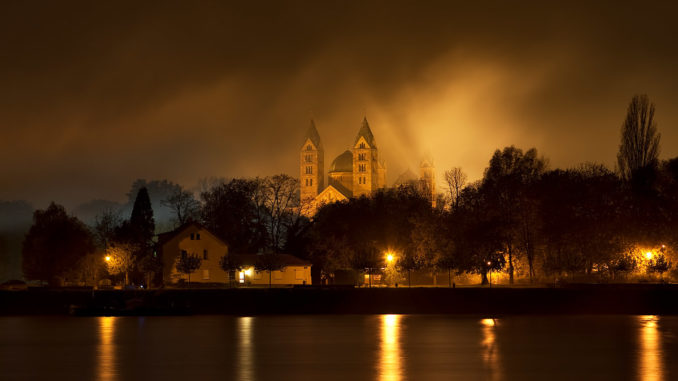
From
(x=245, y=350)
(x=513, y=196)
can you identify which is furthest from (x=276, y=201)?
(x=245, y=350)

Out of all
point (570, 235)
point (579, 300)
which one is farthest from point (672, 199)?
point (579, 300)

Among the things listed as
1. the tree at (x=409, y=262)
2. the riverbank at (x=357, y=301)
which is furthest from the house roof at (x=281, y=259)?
the riverbank at (x=357, y=301)

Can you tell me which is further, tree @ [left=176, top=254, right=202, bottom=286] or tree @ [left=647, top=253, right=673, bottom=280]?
tree @ [left=176, top=254, right=202, bottom=286]

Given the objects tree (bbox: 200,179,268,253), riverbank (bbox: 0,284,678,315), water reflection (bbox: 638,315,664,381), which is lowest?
water reflection (bbox: 638,315,664,381)

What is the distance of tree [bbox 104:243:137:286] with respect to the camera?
355ft

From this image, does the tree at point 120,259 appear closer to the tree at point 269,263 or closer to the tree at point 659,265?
the tree at point 269,263

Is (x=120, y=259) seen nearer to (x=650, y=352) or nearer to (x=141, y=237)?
(x=141, y=237)

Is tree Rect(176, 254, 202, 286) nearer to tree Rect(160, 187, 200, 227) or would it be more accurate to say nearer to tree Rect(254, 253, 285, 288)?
tree Rect(254, 253, 285, 288)

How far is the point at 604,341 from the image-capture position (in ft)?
183

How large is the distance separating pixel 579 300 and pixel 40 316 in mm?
47049

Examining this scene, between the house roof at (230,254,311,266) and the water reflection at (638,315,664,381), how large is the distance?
56245 millimetres

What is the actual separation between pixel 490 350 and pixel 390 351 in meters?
5.61

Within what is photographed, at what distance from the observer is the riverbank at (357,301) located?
78.4m

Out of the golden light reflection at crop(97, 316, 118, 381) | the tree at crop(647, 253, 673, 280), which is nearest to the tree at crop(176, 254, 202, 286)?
the golden light reflection at crop(97, 316, 118, 381)
